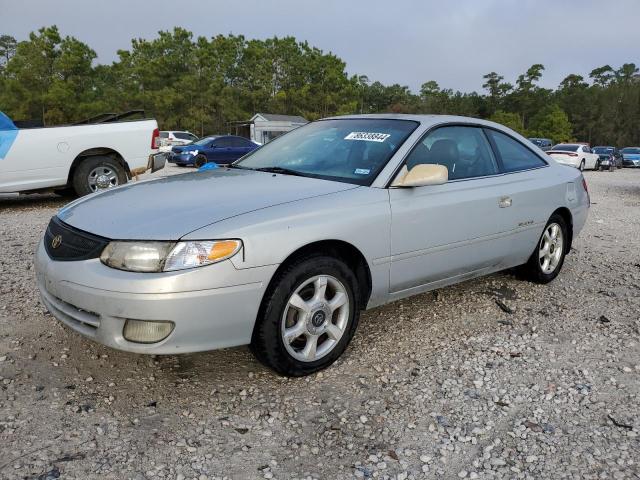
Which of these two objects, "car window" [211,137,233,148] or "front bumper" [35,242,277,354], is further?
"car window" [211,137,233,148]

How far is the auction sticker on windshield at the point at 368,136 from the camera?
3592 millimetres

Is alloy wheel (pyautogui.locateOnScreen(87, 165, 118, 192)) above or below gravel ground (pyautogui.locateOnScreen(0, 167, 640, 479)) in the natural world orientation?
above

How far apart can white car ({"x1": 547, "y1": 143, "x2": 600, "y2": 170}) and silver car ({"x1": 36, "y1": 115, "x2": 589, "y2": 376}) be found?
894 inches

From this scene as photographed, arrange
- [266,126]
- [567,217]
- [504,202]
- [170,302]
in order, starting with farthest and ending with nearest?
[266,126] < [567,217] < [504,202] < [170,302]

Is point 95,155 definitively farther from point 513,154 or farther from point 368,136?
point 513,154

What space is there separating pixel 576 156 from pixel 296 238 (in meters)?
26.0

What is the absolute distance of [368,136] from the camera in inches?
144

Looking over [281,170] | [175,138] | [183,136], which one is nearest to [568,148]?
[175,138]

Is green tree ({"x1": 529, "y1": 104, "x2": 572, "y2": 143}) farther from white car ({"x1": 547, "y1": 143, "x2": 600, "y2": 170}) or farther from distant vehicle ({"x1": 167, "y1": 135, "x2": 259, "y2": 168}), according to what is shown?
distant vehicle ({"x1": 167, "y1": 135, "x2": 259, "y2": 168})

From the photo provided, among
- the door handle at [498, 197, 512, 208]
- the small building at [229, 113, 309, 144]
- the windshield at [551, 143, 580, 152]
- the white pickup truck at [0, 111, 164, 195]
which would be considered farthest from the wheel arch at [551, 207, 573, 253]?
the small building at [229, 113, 309, 144]

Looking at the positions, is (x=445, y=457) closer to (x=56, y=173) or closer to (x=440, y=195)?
(x=440, y=195)

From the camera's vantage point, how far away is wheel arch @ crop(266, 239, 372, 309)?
2.81 metres

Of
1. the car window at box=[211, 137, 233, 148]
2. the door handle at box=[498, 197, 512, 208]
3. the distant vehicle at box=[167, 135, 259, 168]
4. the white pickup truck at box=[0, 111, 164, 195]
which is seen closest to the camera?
the door handle at box=[498, 197, 512, 208]

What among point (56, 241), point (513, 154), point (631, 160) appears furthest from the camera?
point (631, 160)
